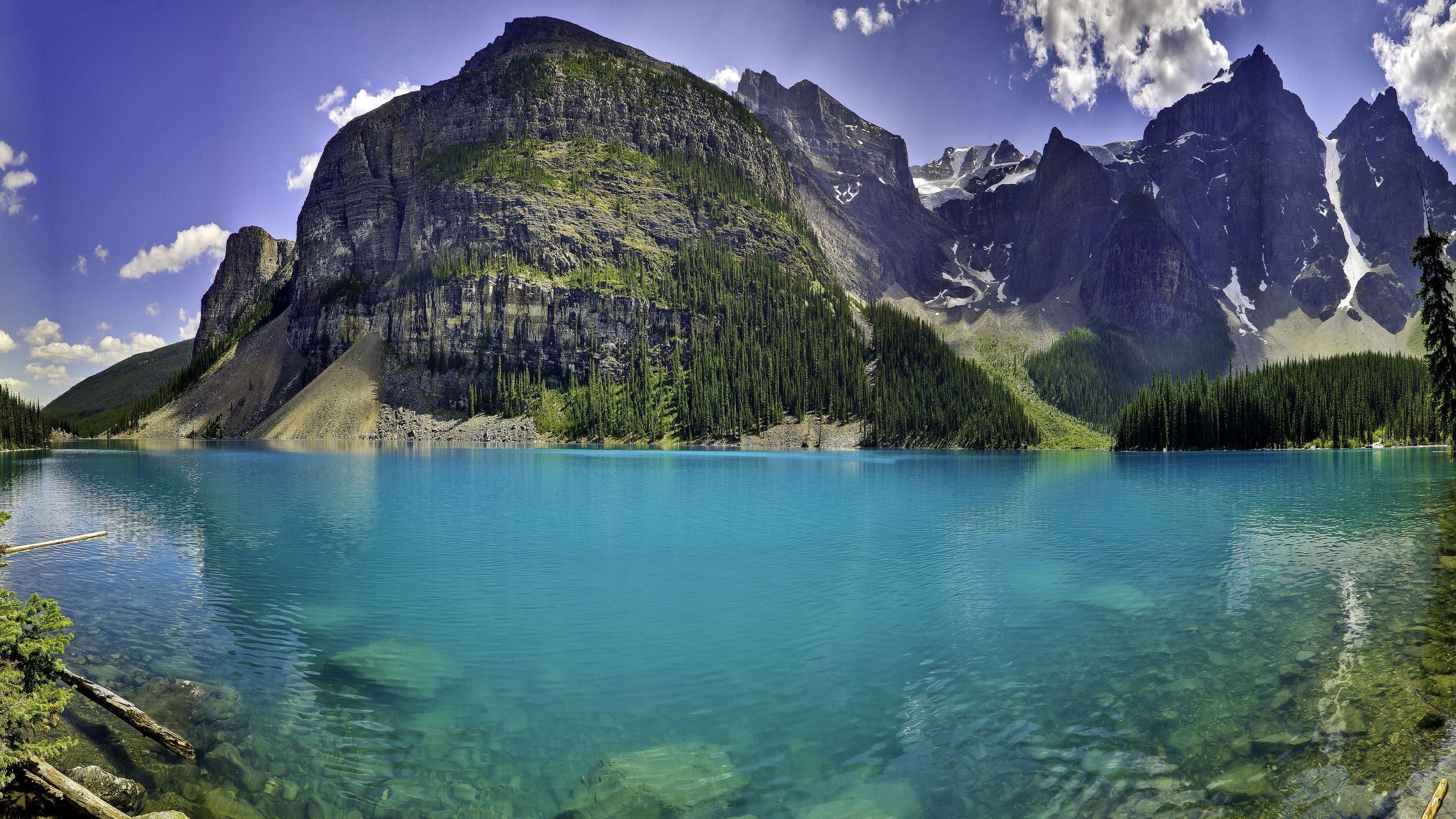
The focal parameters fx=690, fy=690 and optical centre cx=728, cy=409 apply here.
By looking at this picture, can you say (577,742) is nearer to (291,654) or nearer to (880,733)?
(880,733)

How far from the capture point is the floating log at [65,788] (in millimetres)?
7891

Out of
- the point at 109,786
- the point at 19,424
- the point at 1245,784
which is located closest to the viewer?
the point at 109,786

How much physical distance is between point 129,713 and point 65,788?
7.25 feet

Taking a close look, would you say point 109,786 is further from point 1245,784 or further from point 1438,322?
point 1438,322

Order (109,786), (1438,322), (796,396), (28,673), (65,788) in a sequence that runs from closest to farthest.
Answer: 1. (65,788)
2. (28,673)
3. (109,786)
4. (1438,322)
5. (796,396)

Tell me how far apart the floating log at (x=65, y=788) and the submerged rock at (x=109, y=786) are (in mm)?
1081

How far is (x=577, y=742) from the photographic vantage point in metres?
11.3

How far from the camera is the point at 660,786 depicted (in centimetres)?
991

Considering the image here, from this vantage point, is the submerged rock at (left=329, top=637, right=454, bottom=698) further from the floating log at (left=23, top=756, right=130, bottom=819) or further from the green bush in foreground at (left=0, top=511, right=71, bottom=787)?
the floating log at (left=23, top=756, right=130, bottom=819)

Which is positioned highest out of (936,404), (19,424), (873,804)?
(936,404)

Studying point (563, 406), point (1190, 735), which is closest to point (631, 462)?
point (1190, 735)

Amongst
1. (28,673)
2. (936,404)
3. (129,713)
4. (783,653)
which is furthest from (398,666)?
(936,404)

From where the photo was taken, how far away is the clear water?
33.2ft

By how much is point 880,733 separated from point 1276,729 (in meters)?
6.49
